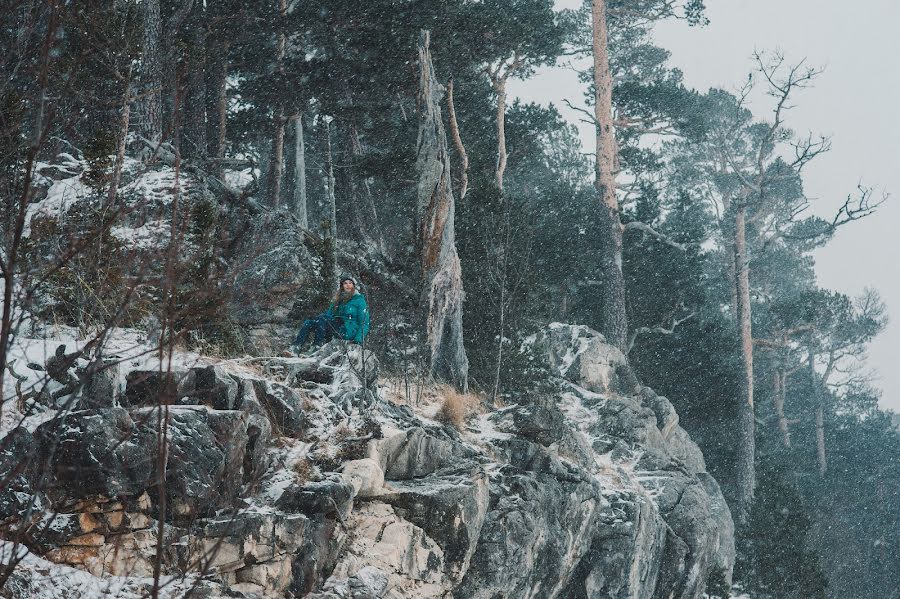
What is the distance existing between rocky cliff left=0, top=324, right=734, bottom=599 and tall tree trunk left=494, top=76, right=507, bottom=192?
8.55 meters

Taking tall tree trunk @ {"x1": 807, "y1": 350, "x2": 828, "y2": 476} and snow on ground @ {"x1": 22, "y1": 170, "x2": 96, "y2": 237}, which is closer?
snow on ground @ {"x1": 22, "y1": 170, "x2": 96, "y2": 237}

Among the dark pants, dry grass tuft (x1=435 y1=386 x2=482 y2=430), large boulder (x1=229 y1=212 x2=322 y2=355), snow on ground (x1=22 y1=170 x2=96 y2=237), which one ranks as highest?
snow on ground (x1=22 y1=170 x2=96 y2=237)

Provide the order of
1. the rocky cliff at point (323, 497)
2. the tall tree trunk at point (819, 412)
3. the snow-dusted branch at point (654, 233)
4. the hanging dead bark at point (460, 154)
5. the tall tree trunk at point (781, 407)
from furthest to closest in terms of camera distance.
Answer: the tall tree trunk at point (819, 412) < the tall tree trunk at point (781, 407) < the snow-dusted branch at point (654, 233) < the hanging dead bark at point (460, 154) < the rocky cliff at point (323, 497)

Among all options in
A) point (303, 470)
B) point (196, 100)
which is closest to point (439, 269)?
point (303, 470)

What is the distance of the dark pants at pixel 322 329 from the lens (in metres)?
9.08

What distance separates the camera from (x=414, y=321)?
495 inches

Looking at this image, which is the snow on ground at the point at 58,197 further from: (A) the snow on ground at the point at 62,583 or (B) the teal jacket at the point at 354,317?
(A) the snow on ground at the point at 62,583

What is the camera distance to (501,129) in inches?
781

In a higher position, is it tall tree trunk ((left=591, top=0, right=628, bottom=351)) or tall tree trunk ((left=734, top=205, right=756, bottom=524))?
tall tree trunk ((left=591, top=0, right=628, bottom=351))

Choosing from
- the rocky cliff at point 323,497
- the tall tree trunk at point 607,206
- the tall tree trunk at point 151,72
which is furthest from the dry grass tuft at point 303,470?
the tall tree trunk at point 607,206

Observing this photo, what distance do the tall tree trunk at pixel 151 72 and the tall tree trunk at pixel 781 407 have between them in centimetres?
2302

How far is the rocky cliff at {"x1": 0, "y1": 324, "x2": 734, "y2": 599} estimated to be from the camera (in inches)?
199

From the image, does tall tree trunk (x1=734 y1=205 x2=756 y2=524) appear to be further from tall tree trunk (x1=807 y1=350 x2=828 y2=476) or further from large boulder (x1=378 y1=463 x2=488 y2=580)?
large boulder (x1=378 y1=463 x2=488 y2=580)

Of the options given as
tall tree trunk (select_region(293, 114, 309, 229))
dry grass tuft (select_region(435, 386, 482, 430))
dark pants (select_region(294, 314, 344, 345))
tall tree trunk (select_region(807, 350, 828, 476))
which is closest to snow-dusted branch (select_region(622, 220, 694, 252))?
tall tree trunk (select_region(293, 114, 309, 229))
